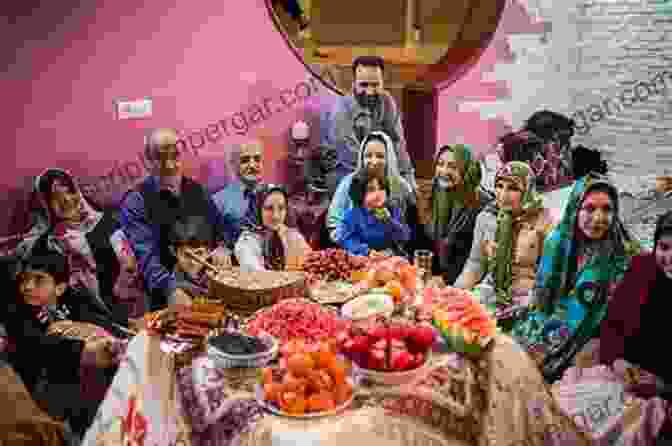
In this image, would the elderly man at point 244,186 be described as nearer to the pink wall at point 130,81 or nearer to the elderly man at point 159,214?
the elderly man at point 159,214

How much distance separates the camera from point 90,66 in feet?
15.4

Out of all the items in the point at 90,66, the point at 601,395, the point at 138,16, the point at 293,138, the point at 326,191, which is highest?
the point at 138,16

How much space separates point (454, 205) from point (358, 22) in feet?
11.7

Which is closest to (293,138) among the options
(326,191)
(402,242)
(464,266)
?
(326,191)

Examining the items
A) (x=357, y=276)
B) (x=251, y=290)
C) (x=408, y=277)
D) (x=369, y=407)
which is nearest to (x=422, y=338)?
(x=369, y=407)

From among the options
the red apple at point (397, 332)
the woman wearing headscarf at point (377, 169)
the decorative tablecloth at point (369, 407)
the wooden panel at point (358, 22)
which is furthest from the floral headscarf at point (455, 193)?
the wooden panel at point (358, 22)

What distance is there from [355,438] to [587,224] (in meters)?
1.68

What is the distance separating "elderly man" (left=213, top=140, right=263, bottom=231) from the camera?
4.73m

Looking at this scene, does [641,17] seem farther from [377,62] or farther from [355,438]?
[355,438]

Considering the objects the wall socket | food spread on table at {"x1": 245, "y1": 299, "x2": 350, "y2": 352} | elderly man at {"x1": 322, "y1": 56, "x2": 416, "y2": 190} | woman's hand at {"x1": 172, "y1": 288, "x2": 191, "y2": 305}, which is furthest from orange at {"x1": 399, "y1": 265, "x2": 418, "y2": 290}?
the wall socket

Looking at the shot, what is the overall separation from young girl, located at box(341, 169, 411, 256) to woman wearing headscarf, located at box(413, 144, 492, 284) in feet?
0.96

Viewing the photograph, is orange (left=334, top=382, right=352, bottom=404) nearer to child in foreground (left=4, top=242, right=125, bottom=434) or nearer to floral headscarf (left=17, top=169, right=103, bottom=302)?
child in foreground (left=4, top=242, right=125, bottom=434)

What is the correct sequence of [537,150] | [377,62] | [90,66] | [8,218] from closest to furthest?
[8,218]
[90,66]
[377,62]
[537,150]

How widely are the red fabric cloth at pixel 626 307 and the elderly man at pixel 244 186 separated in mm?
2218
